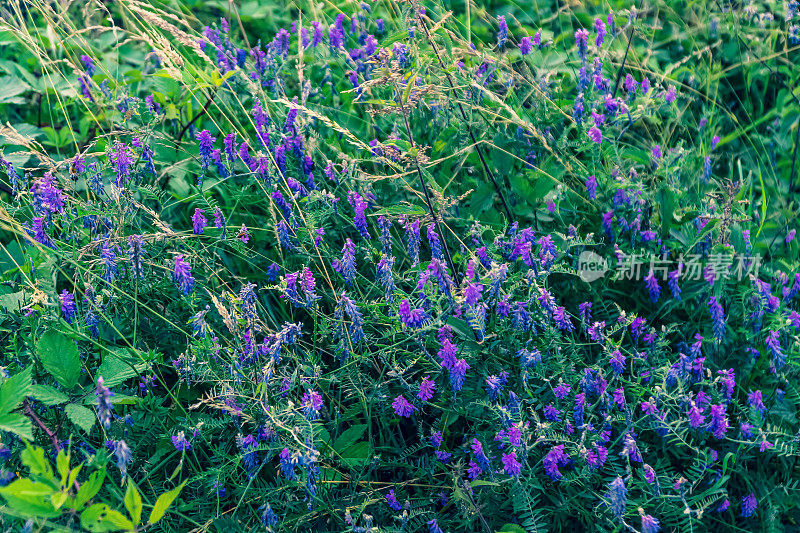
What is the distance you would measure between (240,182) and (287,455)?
4.21ft

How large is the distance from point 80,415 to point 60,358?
0.70ft

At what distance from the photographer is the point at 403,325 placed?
1.89 meters

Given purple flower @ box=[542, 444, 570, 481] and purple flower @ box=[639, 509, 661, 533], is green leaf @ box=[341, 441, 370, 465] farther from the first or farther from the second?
purple flower @ box=[639, 509, 661, 533]

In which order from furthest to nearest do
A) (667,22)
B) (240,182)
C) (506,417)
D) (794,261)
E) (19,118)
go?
(667,22) < (19,118) < (240,182) < (794,261) < (506,417)

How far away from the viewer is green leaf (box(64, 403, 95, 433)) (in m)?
1.79

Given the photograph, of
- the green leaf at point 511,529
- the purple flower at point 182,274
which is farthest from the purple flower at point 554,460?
the purple flower at point 182,274

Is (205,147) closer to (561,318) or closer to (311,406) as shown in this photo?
(311,406)

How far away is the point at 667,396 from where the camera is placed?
6.11 ft

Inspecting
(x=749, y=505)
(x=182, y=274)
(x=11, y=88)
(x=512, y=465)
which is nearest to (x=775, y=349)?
(x=749, y=505)

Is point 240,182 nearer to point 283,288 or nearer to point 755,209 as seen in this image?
point 283,288

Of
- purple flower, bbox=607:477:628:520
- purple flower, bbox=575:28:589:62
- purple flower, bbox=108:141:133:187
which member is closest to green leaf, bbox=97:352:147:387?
purple flower, bbox=108:141:133:187

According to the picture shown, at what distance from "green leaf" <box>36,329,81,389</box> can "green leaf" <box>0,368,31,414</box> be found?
171mm

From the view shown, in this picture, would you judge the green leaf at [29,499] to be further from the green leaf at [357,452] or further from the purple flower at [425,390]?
the purple flower at [425,390]

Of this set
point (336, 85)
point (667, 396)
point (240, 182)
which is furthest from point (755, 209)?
point (240, 182)
